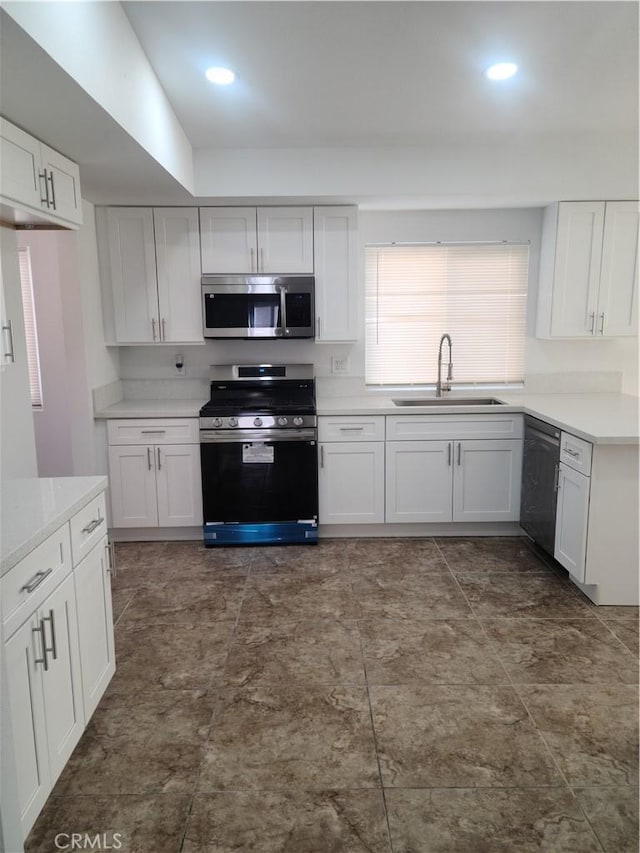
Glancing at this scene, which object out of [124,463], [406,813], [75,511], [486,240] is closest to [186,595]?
[124,463]

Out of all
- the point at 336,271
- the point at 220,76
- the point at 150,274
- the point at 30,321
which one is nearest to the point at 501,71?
the point at 220,76

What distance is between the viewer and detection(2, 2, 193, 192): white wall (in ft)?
5.04

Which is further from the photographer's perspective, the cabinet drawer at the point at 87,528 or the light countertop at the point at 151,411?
the light countertop at the point at 151,411

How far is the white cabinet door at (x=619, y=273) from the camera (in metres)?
3.67

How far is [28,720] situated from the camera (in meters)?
1.52

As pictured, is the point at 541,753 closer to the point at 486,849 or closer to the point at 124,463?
the point at 486,849

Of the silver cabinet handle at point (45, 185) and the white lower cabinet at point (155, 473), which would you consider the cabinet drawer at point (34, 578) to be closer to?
the silver cabinet handle at point (45, 185)

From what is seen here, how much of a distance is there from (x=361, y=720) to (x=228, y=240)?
118 inches

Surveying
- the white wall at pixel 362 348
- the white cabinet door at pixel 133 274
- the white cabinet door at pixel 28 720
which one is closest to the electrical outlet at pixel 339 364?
the white wall at pixel 362 348

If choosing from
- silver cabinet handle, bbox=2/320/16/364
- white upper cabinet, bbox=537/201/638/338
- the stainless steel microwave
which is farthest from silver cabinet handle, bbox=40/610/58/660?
white upper cabinet, bbox=537/201/638/338

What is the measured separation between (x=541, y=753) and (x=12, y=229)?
3029 millimetres

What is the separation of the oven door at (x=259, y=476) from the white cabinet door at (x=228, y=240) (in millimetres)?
1146

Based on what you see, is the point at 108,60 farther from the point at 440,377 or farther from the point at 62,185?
the point at 440,377

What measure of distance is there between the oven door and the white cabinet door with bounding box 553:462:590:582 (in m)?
1.50
